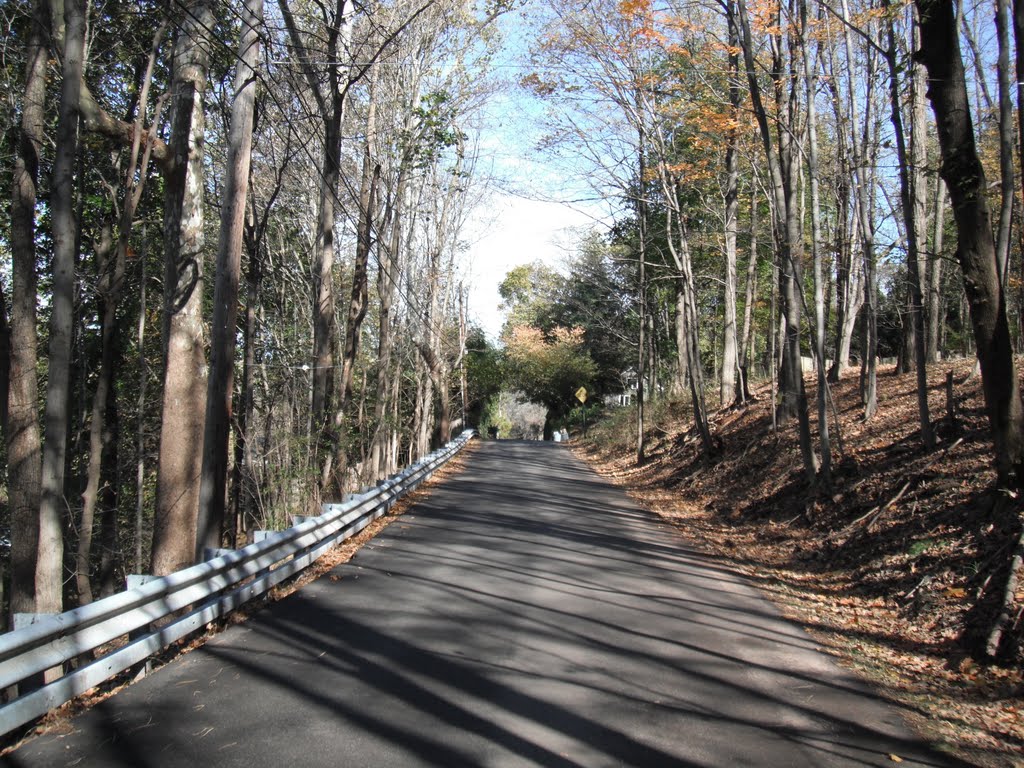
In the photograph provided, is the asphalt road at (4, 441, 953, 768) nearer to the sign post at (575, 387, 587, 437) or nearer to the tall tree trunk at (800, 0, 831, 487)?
the tall tree trunk at (800, 0, 831, 487)

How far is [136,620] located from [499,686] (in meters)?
2.64

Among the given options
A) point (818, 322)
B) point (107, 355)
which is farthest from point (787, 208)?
point (107, 355)

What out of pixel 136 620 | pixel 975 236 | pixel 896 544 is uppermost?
pixel 975 236

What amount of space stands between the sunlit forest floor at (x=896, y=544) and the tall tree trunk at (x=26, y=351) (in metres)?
9.45

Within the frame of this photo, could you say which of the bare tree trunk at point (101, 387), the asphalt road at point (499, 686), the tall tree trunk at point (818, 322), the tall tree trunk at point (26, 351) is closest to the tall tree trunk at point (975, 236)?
the asphalt road at point (499, 686)

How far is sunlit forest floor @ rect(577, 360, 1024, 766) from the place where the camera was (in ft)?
20.4

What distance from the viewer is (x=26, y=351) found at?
453 inches

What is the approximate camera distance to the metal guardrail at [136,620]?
472cm

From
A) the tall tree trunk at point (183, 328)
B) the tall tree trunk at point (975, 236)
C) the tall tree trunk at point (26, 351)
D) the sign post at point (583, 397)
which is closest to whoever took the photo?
the tall tree trunk at point (975, 236)

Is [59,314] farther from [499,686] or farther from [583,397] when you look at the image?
[583,397]

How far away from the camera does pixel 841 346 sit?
2323 centimetres

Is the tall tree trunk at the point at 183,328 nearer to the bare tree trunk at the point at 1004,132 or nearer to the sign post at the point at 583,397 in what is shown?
the bare tree trunk at the point at 1004,132

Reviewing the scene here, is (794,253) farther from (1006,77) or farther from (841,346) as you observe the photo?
(841,346)

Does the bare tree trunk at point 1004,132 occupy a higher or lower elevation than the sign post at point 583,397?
higher
